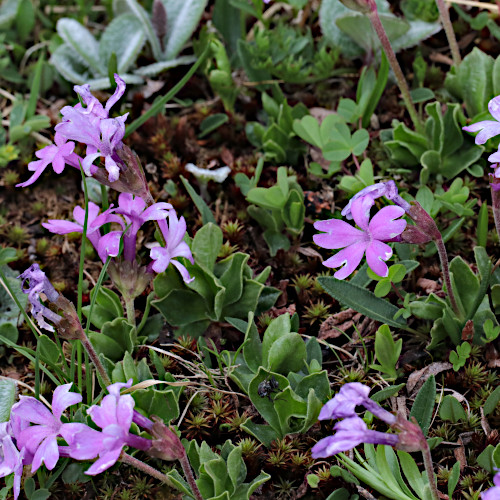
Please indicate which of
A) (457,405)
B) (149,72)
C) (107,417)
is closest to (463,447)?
(457,405)

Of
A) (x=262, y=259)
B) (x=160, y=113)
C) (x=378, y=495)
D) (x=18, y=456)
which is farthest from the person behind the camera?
(x=160, y=113)

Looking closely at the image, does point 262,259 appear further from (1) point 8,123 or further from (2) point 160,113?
(1) point 8,123

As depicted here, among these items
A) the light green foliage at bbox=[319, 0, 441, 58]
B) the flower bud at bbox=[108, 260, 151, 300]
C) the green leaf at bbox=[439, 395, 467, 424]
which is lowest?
the green leaf at bbox=[439, 395, 467, 424]

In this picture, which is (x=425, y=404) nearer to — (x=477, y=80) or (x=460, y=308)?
(x=460, y=308)

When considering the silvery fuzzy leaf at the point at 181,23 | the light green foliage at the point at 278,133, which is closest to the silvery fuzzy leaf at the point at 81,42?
the silvery fuzzy leaf at the point at 181,23

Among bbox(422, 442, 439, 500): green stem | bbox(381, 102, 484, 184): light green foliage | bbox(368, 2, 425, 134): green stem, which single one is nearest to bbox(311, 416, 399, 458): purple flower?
bbox(422, 442, 439, 500): green stem

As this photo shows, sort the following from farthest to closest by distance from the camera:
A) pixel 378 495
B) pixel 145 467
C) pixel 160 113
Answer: pixel 160 113, pixel 378 495, pixel 145 467

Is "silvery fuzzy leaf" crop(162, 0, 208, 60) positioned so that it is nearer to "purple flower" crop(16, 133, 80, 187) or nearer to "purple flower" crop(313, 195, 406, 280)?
"purple flower" crop(16, 133, 80, 187)

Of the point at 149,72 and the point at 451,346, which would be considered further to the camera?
Result: the point at 149,72
